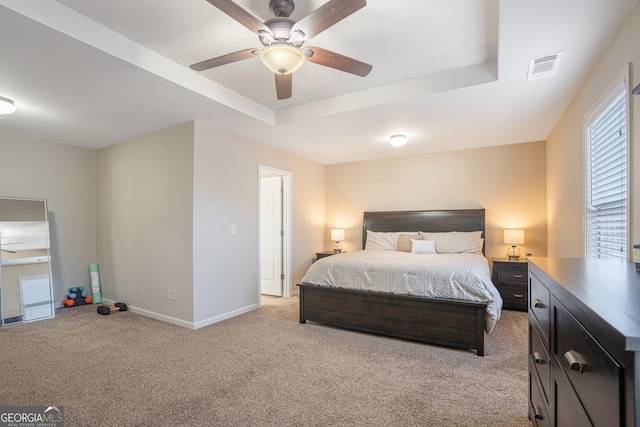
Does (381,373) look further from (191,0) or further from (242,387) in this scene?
(191,0)

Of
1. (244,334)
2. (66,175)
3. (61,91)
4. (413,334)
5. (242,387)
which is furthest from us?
(66,175)

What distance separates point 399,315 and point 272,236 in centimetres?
275

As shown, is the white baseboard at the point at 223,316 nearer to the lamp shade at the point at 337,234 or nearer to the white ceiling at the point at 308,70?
the lamp shade at the point at 337,234

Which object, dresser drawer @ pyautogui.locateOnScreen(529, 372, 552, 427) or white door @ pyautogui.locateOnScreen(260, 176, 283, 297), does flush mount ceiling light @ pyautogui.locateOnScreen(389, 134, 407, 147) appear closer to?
white door @ pyautogui.locateOnScreen(260, 176, 283, 297)

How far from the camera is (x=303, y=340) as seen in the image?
3242 millimetres

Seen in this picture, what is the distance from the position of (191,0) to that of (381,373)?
2944 mm

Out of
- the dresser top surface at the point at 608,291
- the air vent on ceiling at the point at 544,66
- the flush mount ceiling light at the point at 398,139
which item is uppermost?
the air vent on ceiling at the point at 544,66

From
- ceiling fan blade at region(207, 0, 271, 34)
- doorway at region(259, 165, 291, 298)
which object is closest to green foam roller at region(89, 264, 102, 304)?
doorway at region(259, 165, 291, 298)

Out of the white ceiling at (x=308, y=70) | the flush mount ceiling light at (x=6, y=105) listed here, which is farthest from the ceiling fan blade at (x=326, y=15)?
the flush mount ceiling light at (x=6, y=105)

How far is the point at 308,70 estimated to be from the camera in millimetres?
2838

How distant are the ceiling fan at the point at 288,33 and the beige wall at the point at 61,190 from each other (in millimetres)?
3809

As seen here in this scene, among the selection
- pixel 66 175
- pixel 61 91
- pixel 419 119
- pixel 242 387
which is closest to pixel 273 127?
pixel 419 119

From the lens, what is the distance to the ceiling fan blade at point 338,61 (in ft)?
6.89

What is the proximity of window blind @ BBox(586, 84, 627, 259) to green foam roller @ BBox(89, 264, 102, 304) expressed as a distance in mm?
6050
